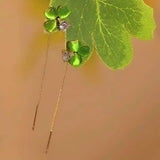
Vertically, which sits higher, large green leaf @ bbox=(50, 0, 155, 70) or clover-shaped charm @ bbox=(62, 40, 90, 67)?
large green leaf @ bbox=(50, 0, 155, 70)

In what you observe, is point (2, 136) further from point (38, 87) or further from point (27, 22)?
point (27, 22)

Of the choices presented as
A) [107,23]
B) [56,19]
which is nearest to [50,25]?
[56,19]

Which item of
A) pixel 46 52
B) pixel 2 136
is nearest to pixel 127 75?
pixel 46 52

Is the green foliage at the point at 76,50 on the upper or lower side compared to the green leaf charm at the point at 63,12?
lower

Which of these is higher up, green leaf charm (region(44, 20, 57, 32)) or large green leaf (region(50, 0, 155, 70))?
large green leaf (region(50, 0, 155, 70))
